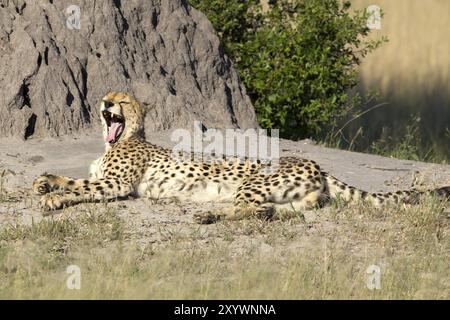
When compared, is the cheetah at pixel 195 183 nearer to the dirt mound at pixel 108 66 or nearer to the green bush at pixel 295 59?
the dirt mound at pixel 108 66

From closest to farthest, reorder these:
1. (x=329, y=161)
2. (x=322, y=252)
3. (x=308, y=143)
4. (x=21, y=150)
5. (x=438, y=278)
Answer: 1. (x=438, y=278)
2. (x=322, y=252)
3. (x=21, y=150)
4. (x=329, y=161)
5. (x=308, y=143)

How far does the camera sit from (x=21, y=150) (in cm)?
885

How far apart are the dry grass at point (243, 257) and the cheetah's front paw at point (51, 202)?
267 millimetres

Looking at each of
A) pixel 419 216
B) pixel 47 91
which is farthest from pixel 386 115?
pixel 419 216

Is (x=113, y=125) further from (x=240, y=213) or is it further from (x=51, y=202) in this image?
(x=240, y=213)

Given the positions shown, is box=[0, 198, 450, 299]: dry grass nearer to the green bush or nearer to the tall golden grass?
the green bush

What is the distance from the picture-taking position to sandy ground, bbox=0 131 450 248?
7.38 meters

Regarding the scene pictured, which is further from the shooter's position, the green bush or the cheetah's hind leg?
the green bush

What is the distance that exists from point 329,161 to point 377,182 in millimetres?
627

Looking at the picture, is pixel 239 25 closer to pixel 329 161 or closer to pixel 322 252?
pixel 329 161

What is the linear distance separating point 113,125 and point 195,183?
0.88m

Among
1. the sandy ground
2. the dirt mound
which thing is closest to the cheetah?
the sandy ground

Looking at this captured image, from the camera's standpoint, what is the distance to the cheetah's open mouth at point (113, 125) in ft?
27.6

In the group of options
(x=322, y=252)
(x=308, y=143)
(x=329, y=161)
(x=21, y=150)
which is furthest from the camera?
(x=308, y=143)
